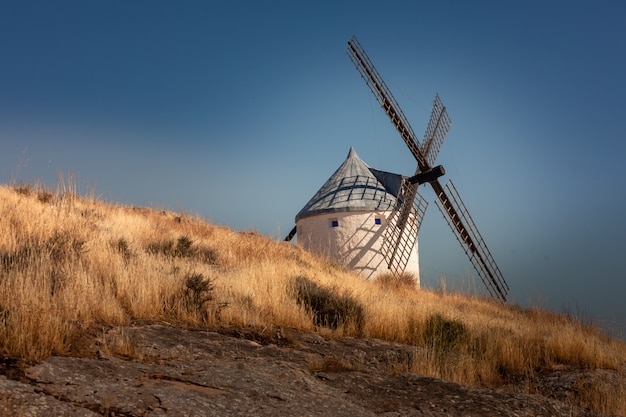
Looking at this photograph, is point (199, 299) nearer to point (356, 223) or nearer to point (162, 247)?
point (162, 247)

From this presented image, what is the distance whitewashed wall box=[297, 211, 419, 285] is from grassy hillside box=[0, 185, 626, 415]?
300 inches

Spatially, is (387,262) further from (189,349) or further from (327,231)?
(189,349)

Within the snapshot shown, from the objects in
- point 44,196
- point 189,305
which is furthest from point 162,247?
point 44,196

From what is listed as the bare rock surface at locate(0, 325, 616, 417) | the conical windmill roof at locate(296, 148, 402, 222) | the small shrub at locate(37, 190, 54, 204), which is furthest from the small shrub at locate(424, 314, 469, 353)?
the conical windmill roof at locate(296, 148, 402, 222)

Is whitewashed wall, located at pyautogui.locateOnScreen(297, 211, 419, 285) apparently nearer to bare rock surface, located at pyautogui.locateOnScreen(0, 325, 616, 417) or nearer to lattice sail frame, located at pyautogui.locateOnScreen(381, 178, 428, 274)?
lattice sail frame, located at pyautogui.locateOnScreen(381, 178, 428, 274)

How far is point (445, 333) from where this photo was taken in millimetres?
8344

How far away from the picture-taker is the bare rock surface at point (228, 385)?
3469 mm

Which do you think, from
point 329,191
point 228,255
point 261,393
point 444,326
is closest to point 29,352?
point 261,393

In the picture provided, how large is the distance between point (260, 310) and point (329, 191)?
14.3 m

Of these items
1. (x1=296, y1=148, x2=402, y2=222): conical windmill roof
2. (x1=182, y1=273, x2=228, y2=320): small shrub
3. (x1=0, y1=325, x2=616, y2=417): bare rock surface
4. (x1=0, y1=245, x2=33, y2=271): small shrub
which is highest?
(x1=296, y1=148, x2=402, y2=222): conical windmill roof

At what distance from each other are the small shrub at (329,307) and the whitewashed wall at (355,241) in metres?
10.6

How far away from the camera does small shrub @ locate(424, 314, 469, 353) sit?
311 inches

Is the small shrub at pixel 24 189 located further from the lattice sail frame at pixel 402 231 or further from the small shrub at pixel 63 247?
the lattice sail frame at pixel 402 231

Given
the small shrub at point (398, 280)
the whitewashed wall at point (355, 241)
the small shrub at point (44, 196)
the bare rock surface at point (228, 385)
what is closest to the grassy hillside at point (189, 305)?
the bare rock surface at point (228, 385)
